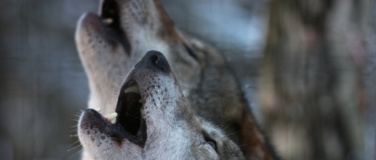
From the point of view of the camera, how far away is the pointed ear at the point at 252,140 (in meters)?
3.66

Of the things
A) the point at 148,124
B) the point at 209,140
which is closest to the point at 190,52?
the point at 209,140

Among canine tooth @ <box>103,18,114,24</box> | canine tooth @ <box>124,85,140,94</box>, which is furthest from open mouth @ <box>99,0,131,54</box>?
canine tooth @ <box>124,85,140,94</box>

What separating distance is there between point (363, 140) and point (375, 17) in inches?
39.1

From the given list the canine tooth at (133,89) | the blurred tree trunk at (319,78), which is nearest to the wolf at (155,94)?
the canine tooth at (133,89)

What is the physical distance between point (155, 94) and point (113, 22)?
137 centimetres

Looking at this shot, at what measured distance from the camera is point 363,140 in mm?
4754

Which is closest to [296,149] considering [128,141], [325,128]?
[325,128]

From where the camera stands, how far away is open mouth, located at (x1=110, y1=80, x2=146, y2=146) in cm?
253

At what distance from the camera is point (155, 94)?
8.36 ft

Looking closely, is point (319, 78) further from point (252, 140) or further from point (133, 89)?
point (133, 89)

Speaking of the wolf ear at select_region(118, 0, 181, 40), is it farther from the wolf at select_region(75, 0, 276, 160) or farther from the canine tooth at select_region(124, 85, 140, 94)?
the canine tooth at select_region(124, 85, 140, 94)

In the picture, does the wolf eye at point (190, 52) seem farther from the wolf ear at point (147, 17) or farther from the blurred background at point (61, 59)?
the blurred background at point (61, 59)

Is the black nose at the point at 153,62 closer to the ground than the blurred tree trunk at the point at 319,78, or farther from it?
farther from it

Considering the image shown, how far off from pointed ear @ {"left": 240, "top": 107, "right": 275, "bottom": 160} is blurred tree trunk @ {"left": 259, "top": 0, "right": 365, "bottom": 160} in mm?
794
